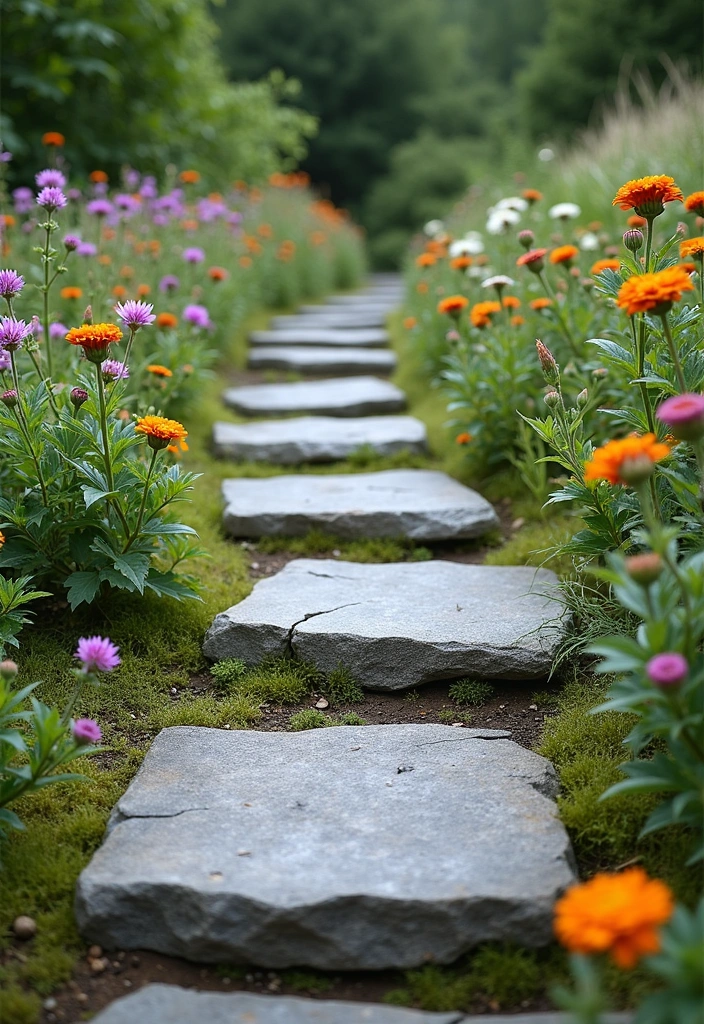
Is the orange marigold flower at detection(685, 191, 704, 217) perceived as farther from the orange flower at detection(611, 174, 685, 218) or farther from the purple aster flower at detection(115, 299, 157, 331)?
the purple aster flower at detection(115, 299, 157, 331)

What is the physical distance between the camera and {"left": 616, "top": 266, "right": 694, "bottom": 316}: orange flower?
5.30 ft

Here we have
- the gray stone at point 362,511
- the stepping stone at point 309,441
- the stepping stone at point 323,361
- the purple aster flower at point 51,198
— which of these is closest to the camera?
the purple aster flower at point 51,198

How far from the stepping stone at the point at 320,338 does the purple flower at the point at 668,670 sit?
16.1 feet

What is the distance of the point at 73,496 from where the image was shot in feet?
7.79

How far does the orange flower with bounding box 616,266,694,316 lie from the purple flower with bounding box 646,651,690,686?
662 millimetres

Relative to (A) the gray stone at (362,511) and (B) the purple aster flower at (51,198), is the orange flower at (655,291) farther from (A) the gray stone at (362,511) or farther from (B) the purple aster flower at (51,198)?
(B) the purple aster flower at (51,198)

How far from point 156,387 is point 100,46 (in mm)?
4229

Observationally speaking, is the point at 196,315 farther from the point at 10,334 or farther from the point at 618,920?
the point at 618,920

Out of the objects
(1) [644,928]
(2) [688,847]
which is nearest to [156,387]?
(2) [688,847]

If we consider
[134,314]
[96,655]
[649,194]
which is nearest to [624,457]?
[649,194]

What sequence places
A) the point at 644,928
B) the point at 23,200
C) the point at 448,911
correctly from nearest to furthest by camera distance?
the point at 644,928 → the point at 448,911 → the point at 23,200

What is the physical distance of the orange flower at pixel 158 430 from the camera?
6.91ft

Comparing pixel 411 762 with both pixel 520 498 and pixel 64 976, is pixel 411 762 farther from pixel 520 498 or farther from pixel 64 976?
pixel 520 498

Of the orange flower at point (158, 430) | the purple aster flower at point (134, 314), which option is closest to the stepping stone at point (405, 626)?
the orange flower at point (158, 430)
